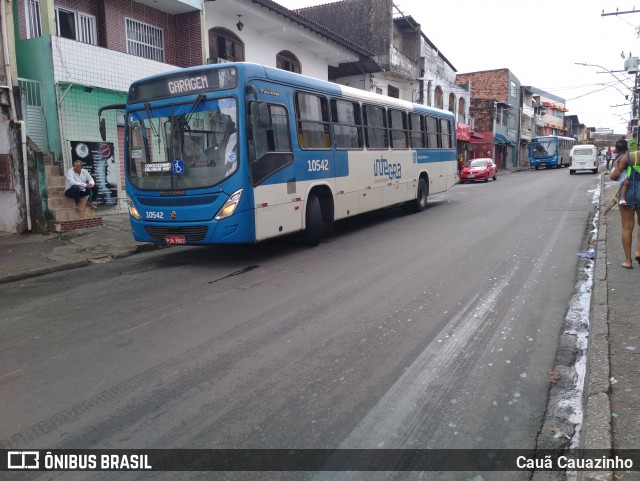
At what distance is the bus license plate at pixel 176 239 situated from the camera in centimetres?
842

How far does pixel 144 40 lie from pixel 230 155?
9116 millimetres

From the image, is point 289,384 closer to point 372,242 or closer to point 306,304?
point 306,304

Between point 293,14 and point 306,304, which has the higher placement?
point 293,14

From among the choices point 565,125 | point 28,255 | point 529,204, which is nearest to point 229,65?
point 28,255

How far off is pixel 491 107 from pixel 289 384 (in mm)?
52918

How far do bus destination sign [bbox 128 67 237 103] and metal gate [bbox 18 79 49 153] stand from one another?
4518 millimetres

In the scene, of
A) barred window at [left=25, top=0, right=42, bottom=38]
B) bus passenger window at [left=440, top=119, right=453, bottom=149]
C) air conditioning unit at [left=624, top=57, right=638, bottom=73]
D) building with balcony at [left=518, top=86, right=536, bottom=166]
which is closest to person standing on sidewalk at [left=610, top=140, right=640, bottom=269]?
bus passenger window at [left=440, top=119, right=453, bottom=149]

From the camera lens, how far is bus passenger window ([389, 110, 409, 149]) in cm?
1330

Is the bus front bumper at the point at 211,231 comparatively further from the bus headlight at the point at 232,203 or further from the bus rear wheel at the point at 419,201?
the bus rear wheel at the point at 419,201

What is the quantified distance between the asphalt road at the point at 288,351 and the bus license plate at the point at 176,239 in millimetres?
435

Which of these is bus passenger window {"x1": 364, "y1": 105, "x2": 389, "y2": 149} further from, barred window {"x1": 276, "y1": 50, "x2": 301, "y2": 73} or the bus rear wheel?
barred window {"x1": 276, "y1": 50, "x2": 301, "y2": 73}

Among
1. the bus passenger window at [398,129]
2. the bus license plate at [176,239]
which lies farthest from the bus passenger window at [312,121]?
the bus passenger window at [398,129]

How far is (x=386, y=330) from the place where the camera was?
5.13 metres

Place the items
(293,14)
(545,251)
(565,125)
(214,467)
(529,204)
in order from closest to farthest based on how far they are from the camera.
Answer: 1. (214,467)
2. (545,251)
3. (529,204)
4. (293,14)
5. (565,125)
